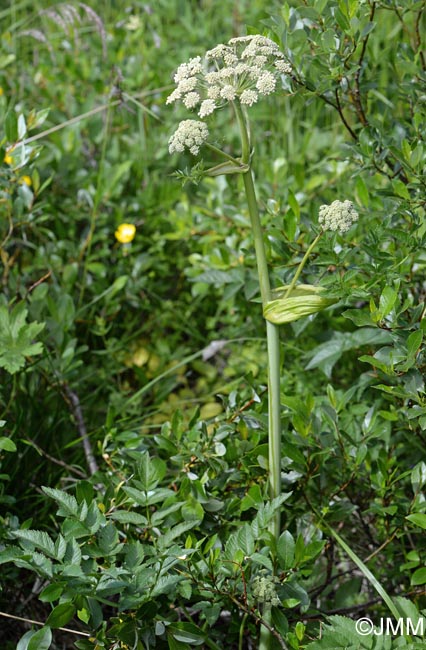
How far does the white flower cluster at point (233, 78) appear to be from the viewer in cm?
Result: 117

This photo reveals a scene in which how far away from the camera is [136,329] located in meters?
2.54

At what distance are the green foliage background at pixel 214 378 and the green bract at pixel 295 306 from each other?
0.04m

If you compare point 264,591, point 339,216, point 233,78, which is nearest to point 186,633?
point 264,591

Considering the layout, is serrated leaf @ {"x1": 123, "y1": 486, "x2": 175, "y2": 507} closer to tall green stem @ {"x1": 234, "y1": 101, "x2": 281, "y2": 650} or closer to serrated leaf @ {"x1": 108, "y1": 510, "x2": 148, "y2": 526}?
serrated leaf @ {"x1": 108, "y1": 510, "x2": 148, "y2": 526}

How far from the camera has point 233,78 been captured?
1.21m

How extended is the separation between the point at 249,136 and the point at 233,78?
9 cm

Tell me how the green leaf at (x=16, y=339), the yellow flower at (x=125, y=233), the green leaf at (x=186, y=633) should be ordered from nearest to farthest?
the green leaf at (x=186, y=633) → the green leaf at (x=16, y=339) → the yellow flower at (x=125, y=233)

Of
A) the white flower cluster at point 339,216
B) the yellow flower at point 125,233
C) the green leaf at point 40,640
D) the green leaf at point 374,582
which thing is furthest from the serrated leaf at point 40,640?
the yellow flower at point 125,233

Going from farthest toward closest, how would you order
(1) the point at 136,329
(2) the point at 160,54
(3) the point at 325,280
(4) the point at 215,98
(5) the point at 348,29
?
1. (2) the point at 160,54
2. (1) the point at 136,329
3. (5) the point at 348,29
4. (3) the point at 325,280
5. (4) the point at 215,98

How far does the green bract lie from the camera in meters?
1.27

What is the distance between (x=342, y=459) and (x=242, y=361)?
0.79 m

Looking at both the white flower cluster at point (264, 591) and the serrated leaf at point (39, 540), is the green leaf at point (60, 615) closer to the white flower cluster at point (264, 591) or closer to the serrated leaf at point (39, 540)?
the serrated leaf at point (39, 540)

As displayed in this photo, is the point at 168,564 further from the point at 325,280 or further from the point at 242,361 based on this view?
the point at 242,361

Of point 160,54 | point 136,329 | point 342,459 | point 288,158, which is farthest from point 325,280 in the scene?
point 160,54
